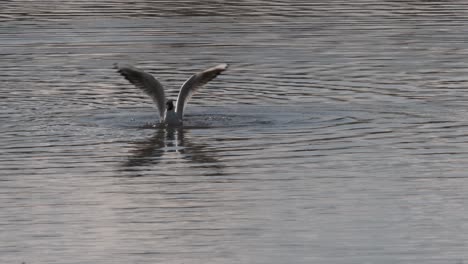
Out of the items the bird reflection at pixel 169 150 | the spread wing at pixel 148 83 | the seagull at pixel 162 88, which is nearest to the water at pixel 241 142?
the bird reflection at pixel 169 150

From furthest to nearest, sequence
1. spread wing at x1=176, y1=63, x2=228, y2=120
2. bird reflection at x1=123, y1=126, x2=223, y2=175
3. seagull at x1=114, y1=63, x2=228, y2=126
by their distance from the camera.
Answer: spread wing at x1=176, y1=63, x2=228, y2=120, seagull at x1=114, y1=63, x2=228, y2=126, bird reflection at x1=123, y1=126, x2=223, y2=175

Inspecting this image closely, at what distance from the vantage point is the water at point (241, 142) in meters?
13.2

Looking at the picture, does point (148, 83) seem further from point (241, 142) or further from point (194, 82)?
point (241, 142)

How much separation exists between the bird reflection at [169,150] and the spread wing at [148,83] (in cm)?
36

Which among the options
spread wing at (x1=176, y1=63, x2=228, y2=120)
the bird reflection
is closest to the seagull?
spread wing at (x1=176, y1=63, x2=228, y2=120)

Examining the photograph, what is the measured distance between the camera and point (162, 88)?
20266 mm

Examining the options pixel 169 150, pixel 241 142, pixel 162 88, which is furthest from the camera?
pixel 162 88

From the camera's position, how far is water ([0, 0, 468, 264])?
13.2 meters

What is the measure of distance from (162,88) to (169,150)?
6.51ft

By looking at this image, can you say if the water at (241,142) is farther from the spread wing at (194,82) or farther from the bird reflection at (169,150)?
the spread wing at (194,82)

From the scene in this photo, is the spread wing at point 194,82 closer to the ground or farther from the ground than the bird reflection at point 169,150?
farther from the ground

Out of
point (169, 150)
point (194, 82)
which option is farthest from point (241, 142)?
point (194, 82)

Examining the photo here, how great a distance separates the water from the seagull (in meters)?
0.26

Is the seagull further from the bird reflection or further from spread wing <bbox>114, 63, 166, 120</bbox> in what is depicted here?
the bird reflection
